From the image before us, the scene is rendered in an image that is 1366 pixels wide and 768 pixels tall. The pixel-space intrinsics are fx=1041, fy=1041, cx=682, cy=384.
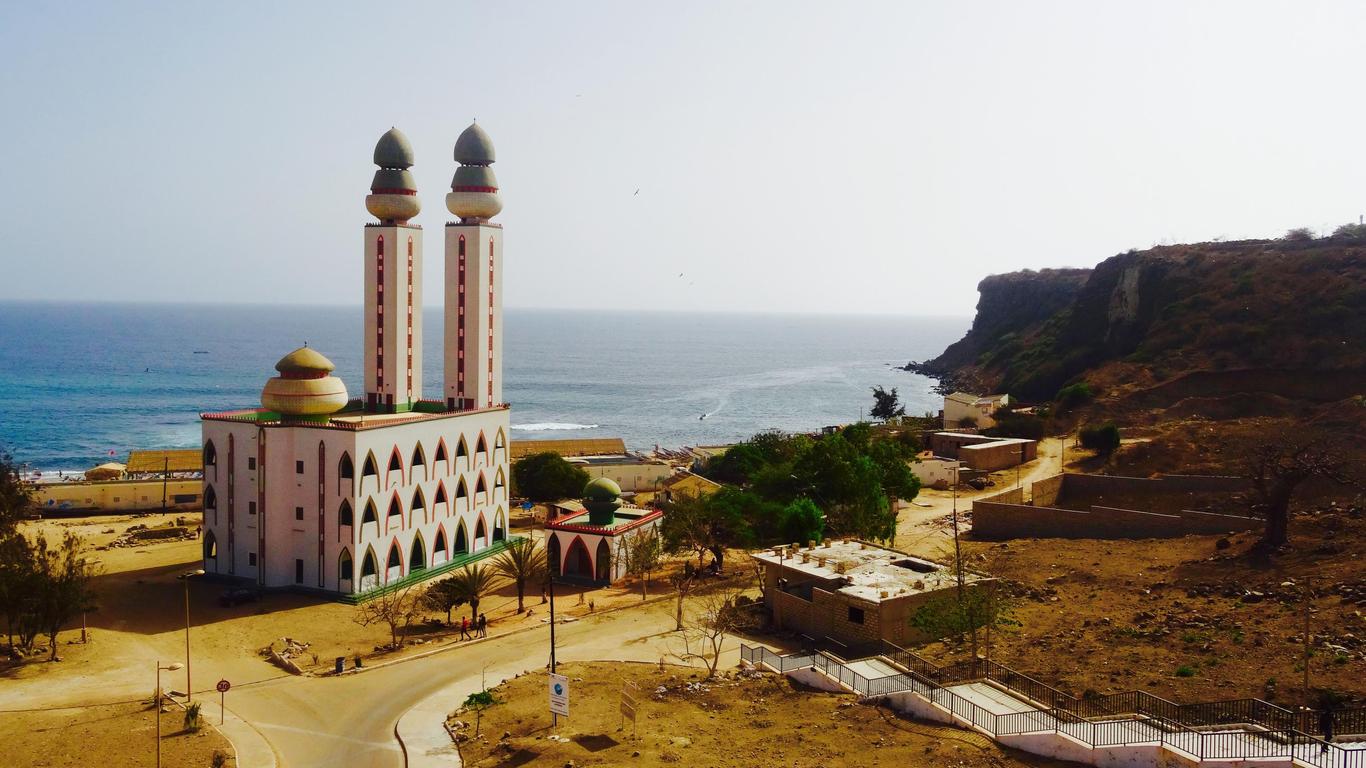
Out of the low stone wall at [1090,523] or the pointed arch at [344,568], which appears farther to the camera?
the low stone wall at [1090,523]

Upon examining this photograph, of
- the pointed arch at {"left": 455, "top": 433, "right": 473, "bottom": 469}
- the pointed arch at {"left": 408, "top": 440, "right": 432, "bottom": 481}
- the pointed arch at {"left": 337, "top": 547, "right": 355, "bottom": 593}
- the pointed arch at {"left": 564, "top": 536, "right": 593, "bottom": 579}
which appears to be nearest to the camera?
the pointed arch at {"left": 337, "top": 547, "right": 355, "bottom": 593}

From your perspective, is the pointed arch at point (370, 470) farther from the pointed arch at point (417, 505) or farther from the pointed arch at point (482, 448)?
the pointed arch at point (482, 448)

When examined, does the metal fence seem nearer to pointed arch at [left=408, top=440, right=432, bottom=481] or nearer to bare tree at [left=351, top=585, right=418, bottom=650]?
bare tree at [left=351, top=585, right=418, bottom=650]

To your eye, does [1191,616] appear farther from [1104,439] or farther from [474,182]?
[474,182]

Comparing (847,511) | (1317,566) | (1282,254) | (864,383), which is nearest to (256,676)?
(847,511)

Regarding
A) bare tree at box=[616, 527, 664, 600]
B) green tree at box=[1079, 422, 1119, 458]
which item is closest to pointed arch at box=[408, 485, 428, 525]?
bare tree at box=[616, 527, 664, 600]

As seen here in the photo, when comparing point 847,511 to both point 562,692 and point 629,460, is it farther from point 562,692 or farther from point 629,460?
point 629,460

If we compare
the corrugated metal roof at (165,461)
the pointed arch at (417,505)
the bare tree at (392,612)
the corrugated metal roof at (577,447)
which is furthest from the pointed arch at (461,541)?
the corrugated metal roof at (165,461)
